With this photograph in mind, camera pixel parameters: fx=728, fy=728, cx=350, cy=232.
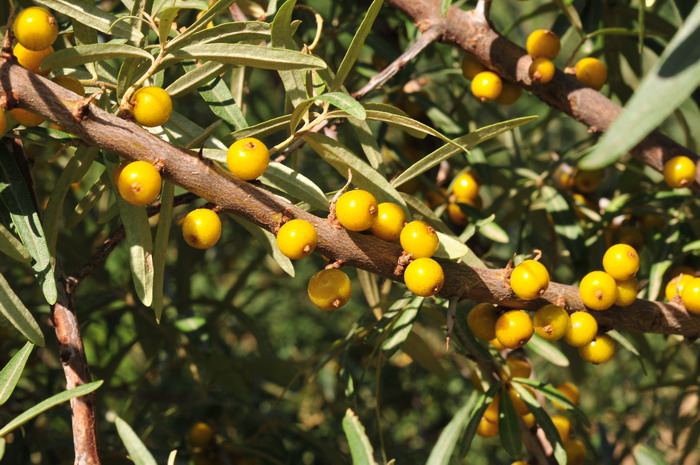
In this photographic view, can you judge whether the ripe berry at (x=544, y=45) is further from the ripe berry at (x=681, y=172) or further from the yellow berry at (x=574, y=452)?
the yellow berry at (x=574, y=452)

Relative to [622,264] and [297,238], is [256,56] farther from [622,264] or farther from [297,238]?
[622,264]

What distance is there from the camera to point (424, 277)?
→ 811mm

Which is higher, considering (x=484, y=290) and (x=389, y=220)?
(x=389, y=220)

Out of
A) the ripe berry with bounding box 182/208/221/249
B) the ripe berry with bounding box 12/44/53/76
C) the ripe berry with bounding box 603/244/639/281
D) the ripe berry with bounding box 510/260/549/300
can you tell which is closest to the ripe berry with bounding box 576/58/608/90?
the ripe berry with bounding box 603/244/639/281

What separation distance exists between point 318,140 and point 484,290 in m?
0.28

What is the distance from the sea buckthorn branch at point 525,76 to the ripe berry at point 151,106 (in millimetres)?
583

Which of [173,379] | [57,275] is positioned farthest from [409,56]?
[173,379]

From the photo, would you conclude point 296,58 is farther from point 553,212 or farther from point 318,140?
point 553,212

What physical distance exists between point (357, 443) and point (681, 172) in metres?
0.66

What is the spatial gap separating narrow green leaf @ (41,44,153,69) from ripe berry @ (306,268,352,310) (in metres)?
0.31

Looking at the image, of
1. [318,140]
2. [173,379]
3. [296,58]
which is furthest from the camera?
[173,379]

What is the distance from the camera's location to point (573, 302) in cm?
97

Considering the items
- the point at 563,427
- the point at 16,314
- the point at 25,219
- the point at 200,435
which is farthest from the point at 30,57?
the point at 563,427

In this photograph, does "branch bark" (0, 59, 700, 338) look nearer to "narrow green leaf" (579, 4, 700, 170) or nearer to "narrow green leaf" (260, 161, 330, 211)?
"narrow green leaf" (260, 161, 330, 211)
